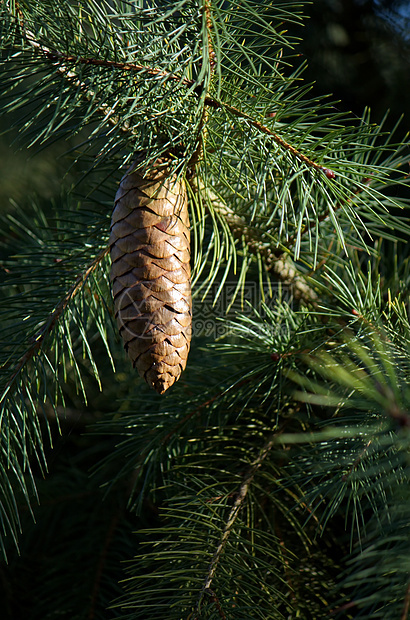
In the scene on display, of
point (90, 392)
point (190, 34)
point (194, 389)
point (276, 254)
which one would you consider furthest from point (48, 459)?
point (190, 34)

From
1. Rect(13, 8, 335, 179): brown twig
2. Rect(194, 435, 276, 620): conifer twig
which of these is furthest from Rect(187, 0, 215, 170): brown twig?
Rect(194, 435, 276, 620): conifer twig

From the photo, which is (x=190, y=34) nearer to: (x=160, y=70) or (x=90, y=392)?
(x=160, y=70)

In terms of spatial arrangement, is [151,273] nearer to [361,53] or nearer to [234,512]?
[234,512]

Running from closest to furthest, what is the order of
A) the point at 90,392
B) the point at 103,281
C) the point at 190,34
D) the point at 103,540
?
the point at 190,34 < the point at 103,281 < the point at 103,540 < the point at 90,392

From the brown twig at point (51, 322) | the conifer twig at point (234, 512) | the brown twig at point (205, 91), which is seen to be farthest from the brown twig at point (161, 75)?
the conifer twig at point (234, 512)

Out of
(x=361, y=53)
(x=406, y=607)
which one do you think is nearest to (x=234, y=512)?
(x=406, y=607)

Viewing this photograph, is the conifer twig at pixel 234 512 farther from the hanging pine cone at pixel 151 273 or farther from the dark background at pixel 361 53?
the dark background at pixel 361 53
